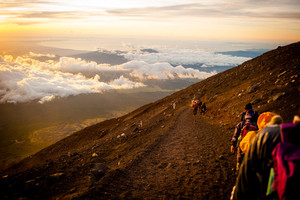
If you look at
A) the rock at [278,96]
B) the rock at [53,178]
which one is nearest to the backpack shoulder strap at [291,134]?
the rock at [53,178]

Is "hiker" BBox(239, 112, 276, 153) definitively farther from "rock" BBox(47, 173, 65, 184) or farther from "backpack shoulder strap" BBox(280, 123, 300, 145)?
"rock" BBox(47, 173, 65, 184)

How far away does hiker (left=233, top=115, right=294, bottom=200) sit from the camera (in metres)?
3.42

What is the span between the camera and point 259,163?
11.8 feet

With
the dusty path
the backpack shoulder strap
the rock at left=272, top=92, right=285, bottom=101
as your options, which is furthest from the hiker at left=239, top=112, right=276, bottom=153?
the rock at left=272, top=92, right=285, bottom=101

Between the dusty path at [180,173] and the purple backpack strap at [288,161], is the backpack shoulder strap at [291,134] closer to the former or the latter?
the purple backpack strap at [288,161]

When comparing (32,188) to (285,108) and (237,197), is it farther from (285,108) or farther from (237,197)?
(285,108)

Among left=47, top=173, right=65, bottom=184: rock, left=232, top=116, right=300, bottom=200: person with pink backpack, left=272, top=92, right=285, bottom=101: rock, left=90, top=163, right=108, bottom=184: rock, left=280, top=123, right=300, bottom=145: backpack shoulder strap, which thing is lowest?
left=47, top=173, right=65, bottom=184: rock

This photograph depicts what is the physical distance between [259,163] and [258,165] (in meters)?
0.06

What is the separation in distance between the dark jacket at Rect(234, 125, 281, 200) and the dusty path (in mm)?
3347

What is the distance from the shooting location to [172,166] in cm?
942

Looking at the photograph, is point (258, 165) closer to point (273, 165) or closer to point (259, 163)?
point (259, 163)

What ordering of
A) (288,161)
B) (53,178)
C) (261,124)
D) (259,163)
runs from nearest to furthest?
(288,161), (259,163), (261,124), (53,178)

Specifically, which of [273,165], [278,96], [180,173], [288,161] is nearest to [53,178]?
[180,173]

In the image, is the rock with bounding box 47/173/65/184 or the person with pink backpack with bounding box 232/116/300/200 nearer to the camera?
the person with pink backpack with bounding box 232/116/300/200
